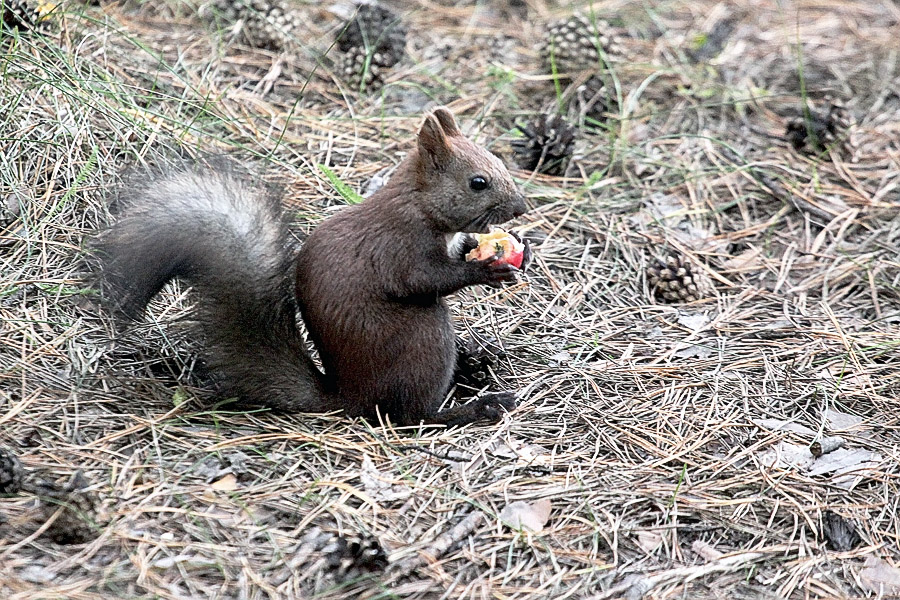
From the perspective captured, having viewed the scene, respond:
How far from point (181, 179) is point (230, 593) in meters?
1.19

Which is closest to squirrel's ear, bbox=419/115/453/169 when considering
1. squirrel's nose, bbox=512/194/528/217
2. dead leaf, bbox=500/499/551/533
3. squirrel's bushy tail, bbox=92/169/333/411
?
squirrel's nose, bbox=512/194/528/217

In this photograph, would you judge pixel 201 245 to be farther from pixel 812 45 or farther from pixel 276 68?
pixel 812 45

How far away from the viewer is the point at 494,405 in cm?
321

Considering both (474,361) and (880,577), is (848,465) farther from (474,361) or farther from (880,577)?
(474,361)

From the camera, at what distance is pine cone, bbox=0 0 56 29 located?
388 centimetres

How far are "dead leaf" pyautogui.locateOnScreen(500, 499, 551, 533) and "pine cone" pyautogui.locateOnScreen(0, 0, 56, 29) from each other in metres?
2.61

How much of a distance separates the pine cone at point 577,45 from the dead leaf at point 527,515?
2.86 m

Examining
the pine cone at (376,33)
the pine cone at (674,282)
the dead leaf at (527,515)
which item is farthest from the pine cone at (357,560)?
the pine cone at (376,33)

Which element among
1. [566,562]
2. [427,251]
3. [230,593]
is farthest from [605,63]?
[230,593]

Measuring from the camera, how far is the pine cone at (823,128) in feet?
15.6

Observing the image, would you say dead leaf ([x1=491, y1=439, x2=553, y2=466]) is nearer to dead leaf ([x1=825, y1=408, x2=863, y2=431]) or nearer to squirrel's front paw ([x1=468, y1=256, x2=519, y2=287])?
squirrel's front paw ([x1=468, y1=256, x2=519, y2=287])

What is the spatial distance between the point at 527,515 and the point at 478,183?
3.46 feet

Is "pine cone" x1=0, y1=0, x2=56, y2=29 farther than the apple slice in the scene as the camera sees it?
Yes

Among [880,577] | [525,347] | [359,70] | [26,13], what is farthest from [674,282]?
[26,13]
